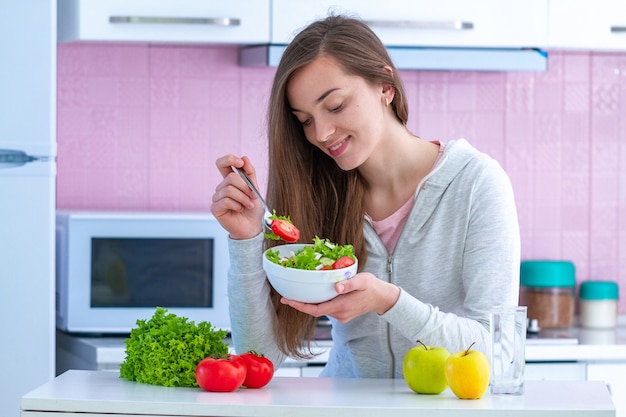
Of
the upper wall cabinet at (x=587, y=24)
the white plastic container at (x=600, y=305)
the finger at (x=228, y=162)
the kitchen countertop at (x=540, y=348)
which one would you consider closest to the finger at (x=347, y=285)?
the finger at (x=228, y=162)

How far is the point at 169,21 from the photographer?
115 inches

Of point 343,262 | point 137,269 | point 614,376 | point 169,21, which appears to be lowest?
point 614,376

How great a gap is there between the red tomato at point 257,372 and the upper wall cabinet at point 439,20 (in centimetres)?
147

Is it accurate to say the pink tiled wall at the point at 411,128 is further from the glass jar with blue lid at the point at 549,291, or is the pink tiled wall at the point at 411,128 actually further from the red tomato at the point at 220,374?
the red tomato at the point at 220,374

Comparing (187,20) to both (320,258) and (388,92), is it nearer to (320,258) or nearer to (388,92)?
(388,92)

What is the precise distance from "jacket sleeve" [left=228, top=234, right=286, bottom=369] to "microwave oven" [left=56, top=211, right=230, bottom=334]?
100 cm

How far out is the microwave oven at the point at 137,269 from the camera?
2.91 meters

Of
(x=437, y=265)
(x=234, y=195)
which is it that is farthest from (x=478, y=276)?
(x=234, y=195)

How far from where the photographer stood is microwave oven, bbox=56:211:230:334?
2.91m

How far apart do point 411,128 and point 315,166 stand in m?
1.46

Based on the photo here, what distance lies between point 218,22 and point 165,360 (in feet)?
4.81

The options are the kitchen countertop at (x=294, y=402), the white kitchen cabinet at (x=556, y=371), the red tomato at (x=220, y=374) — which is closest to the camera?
the kitchen countertop at (x=294, y=402)

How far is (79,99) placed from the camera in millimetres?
3273

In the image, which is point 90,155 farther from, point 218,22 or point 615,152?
point 615,152
